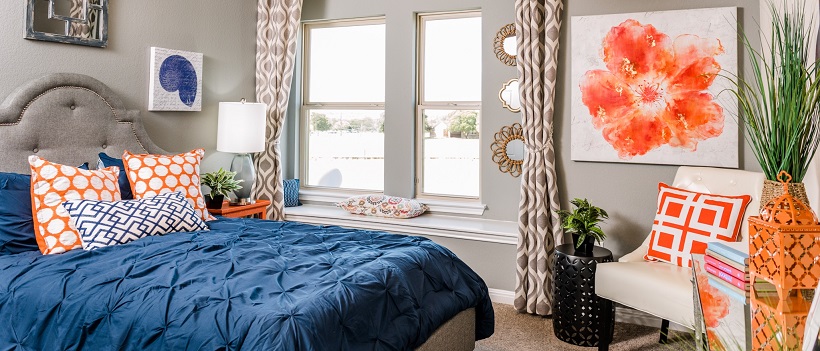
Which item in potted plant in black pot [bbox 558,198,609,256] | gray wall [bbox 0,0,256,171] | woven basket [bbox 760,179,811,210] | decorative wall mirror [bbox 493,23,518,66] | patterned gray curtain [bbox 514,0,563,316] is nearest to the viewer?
woven basket [bbox 760,179,811,210]

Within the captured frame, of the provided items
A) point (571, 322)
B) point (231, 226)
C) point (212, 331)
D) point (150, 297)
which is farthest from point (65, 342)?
point (571, 322)

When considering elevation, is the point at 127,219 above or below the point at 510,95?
below

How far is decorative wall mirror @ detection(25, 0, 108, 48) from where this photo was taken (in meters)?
3.06

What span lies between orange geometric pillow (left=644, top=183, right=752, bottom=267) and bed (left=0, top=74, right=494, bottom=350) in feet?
3.26

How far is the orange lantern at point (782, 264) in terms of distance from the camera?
1079mm

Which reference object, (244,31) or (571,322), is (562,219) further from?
(244,31)

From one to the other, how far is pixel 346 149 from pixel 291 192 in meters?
0.57

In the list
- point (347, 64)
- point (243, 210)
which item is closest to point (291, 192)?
point (243, 210)

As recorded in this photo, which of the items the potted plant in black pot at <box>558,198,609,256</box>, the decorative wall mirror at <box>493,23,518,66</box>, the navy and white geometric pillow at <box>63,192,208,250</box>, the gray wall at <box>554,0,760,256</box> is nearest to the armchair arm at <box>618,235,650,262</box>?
the potted plant in black pot at <box>558,198,609,256</box>

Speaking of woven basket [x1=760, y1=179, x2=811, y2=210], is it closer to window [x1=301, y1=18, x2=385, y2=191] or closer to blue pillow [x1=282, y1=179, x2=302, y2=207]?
window [x1=301, y1=18, x2=385, y2=191]

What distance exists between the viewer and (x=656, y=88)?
3398 millimetres

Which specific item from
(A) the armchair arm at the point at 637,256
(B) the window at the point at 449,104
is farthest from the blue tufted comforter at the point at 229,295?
(B) the window at the point at 449,104

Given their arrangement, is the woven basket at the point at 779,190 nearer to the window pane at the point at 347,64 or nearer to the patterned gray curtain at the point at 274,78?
the window pane at the point at 347,64

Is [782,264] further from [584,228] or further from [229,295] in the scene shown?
[584,228]
